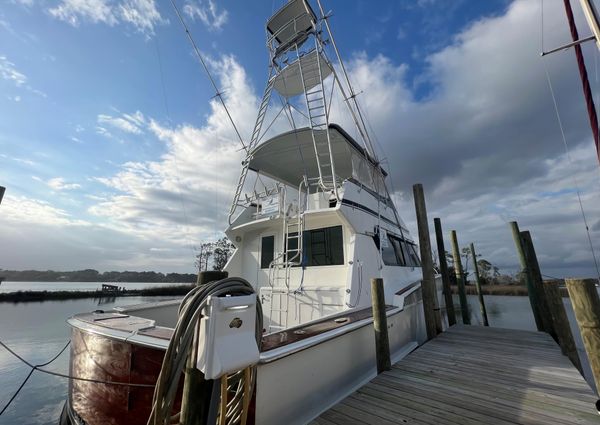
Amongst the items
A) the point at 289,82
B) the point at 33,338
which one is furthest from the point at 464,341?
the point at 33,338

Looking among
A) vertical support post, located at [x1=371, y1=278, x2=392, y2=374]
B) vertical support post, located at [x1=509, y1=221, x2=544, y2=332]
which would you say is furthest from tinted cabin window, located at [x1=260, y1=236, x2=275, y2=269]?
vertical support post, located at [x1=509, y1=221, x2=544, y2=332]

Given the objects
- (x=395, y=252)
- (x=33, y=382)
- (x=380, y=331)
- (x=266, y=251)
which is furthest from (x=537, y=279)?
(x=33, y=382)

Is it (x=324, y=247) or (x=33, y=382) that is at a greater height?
(x=324, y=247)

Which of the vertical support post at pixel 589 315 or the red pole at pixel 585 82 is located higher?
the red pole at pixel 585 82

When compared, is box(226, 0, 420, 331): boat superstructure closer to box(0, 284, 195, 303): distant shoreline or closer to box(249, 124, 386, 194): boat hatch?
box(249, 124, 386, 194): boat hatch

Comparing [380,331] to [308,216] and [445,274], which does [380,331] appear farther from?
[445,274]

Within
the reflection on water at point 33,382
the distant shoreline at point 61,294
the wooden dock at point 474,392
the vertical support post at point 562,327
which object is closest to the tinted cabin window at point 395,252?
the wooden dock at point 474,392

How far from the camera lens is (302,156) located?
6652 millimetres

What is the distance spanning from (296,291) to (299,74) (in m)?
5.52

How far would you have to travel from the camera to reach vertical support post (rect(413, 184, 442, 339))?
543cm

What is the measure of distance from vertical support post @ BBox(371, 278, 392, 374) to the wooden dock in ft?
0.45

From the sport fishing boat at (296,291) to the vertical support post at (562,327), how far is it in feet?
7.41

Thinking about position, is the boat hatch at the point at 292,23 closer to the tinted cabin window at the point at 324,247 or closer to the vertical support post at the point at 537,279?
the tinted cabin window at the point at 324,247

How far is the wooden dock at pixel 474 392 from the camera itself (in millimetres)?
2463
